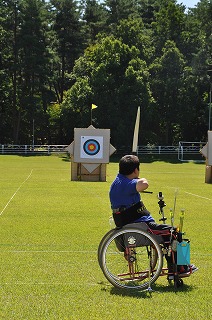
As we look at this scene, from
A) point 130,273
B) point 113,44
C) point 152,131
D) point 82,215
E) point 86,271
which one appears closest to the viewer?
point 130,273

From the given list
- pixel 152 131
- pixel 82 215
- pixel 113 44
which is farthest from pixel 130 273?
pixel 152 131

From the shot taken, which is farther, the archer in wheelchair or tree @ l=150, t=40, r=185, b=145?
tree @ l=150, t=40, r=185, b=145

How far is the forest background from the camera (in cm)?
5034

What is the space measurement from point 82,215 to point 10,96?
159 ft

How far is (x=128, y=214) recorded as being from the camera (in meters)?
6.07

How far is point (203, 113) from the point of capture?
54.3m

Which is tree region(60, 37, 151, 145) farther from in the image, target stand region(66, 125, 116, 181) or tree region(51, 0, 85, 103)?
target stand region(66, 125, 116, 181)

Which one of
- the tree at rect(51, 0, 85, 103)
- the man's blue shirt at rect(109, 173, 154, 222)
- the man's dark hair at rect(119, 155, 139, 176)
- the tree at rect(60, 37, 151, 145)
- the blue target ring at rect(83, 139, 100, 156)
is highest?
the tree at rect(51, 0, 85, 103)

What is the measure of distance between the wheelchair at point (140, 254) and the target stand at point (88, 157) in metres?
17.2

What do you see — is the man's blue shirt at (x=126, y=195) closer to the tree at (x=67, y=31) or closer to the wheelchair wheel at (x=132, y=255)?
the wheelchair wheel at (x=132, y=255)

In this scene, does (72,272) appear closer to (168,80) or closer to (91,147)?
(91,147)

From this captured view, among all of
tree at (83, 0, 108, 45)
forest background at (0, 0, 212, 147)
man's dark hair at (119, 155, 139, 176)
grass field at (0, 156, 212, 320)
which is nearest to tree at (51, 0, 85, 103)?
forest background at (0, 0, 212, 147)

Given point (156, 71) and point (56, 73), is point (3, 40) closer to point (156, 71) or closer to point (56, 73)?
point (56, 73)

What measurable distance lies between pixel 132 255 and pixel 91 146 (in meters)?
18.0
